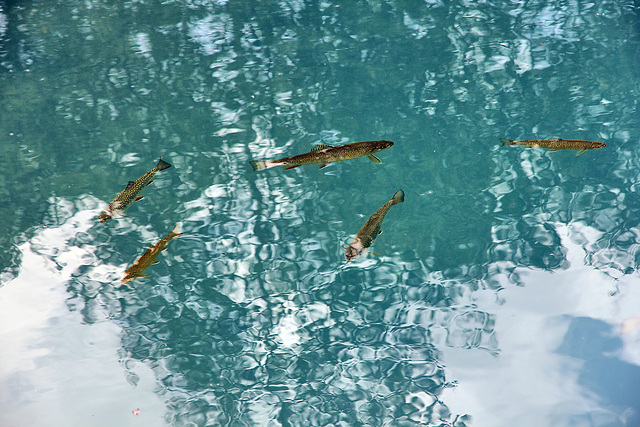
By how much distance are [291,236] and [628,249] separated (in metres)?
2.37

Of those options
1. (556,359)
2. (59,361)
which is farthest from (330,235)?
(59,361)

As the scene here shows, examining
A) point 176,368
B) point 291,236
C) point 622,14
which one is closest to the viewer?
point 176,368

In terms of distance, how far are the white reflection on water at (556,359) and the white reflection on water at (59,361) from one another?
1.95m

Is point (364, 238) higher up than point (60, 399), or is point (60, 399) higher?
point (364, 238)

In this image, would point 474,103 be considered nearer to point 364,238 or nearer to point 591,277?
point 591,277

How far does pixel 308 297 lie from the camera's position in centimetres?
300

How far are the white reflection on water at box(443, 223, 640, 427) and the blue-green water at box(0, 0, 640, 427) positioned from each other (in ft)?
0.04

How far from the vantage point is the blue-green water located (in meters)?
2.70

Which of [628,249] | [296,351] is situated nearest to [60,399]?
[296,351]

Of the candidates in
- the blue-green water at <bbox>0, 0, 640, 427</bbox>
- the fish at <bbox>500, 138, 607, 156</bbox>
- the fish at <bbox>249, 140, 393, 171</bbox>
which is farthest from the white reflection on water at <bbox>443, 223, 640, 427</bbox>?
the fish at <bbox>249, 140, 393, 171</bbox>

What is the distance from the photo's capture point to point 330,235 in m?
3.23

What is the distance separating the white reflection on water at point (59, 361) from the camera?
269 centimetres

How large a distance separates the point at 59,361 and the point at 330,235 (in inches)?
77.8

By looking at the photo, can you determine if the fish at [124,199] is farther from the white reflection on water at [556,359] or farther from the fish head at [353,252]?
the white reflection on water at [556,359]
